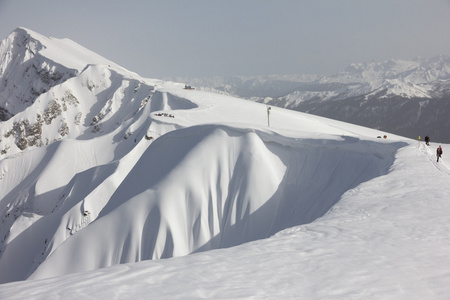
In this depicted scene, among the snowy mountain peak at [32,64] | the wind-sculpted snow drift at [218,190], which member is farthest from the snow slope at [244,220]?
the snowy mountain peak at [32,64]

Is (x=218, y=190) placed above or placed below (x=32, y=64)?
below

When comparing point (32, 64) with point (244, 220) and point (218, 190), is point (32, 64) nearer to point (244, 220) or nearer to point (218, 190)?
point (218, 190)

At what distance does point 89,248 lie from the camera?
23266mm

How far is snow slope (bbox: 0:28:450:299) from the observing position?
682 cm

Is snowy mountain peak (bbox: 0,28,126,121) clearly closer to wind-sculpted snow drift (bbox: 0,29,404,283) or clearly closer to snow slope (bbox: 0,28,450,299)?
snow slope (bbox: 0,28,450,299)

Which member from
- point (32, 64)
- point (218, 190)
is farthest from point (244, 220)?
point (32, 64)

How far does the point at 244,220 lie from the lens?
2223cm

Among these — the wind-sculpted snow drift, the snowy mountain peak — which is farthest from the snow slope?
the snowy mountain peak

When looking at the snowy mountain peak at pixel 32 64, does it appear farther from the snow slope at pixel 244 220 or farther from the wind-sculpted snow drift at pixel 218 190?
the wind-sculpted snow drift at pixel 218 190

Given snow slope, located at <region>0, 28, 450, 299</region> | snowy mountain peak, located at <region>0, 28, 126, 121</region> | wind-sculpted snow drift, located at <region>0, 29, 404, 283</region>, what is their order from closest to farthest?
1. snow slope, located at <region>0, 28, 450, 299</region>
2. wind-sculpted snow drift, located at <region>0, 29, 404, 283</region>
3. snowy mountain peak, located at <region>0, 28, 126, 121</region>

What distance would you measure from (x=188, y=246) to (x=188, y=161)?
244 inches

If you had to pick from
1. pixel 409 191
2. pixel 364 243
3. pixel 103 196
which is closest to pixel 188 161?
pixel 409 191

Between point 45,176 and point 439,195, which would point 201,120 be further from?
point 439,195

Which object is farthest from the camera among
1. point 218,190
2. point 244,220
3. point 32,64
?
point 32,64
